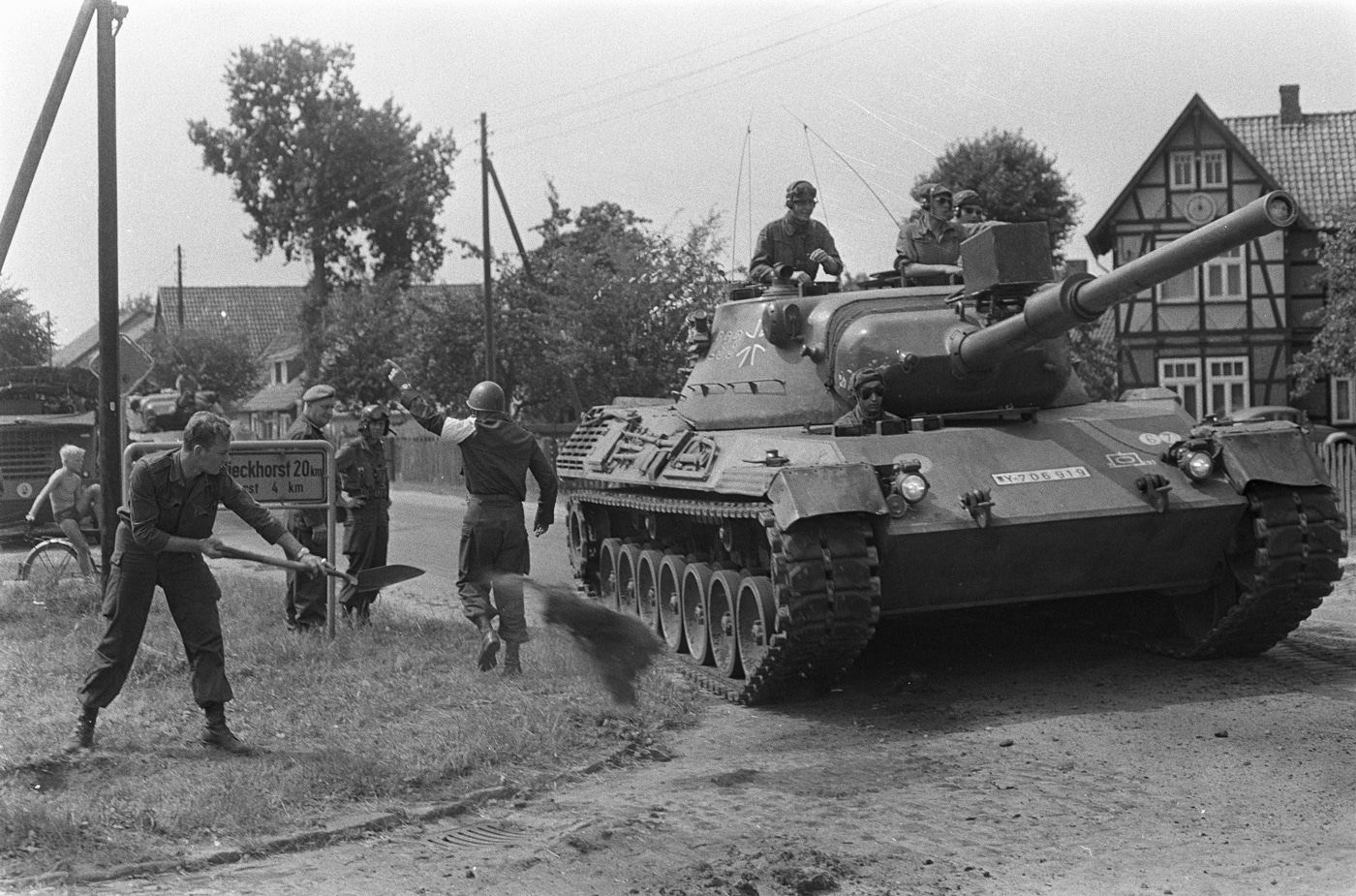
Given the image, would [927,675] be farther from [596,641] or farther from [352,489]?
[352,489]

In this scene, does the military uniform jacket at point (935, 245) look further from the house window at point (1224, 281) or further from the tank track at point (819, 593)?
the house window at point (1224, 281)

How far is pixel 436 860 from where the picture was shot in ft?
18.6

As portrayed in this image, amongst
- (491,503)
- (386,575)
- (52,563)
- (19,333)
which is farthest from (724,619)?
(19,333)

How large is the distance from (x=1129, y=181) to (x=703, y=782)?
95.9 feet

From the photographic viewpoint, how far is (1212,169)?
3378cm

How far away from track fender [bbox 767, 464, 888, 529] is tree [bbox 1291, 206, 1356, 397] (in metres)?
21.0

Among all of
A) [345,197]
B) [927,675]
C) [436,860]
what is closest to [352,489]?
[927,675]

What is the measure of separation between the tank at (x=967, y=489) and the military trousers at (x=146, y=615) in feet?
9.43

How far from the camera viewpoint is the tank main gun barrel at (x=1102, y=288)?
7.17 metres

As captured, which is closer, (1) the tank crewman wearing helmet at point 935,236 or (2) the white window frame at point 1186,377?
(1) the tank crewman wearing helmet at point 935,236

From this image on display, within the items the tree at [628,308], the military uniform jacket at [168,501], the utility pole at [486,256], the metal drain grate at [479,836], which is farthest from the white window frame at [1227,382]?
the metal drain grate at [479,836]

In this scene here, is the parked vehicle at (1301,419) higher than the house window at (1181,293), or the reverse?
the house window at (1181,293)

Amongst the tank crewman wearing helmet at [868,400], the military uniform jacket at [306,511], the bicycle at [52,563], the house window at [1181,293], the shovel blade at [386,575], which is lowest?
the bicycle at [52,563]

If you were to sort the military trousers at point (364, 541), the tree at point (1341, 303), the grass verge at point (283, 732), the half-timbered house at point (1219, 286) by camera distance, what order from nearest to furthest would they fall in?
the grass verge at point (283, 732), the military trousers at point (364, 541), the tree at point (1341, 303), the half-timbered house at point (1219, 286)
